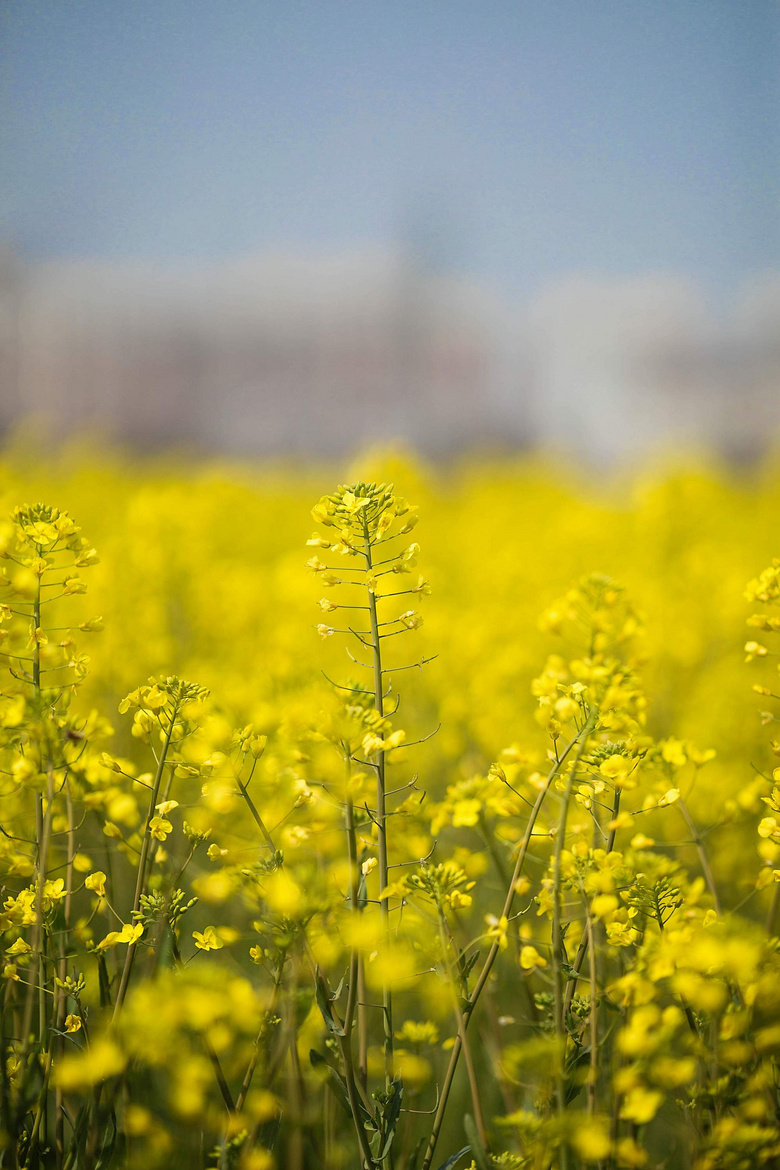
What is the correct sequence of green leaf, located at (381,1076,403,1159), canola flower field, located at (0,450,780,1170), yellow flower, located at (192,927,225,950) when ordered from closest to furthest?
canola flower field, located at (0,450,780,1170) → green leaf, located at (381,1076,403,1159) → yellow flower, located at (192,927,225,950)

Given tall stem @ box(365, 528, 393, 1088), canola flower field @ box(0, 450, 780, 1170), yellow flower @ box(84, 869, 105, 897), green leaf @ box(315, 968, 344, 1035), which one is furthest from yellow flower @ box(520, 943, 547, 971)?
yellow flower @ box(84, 869, 105, 897)

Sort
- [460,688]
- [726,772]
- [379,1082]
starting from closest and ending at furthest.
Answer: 1. [379,1082]
2. [726,772]
3. [460,688]

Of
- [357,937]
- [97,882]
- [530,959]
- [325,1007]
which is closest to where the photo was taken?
[357,937]

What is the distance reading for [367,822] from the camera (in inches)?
55.7

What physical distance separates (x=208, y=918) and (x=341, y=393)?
1192 inches

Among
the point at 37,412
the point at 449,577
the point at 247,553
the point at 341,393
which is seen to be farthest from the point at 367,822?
the point at 341,393

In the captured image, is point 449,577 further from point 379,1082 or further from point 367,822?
point 367,822

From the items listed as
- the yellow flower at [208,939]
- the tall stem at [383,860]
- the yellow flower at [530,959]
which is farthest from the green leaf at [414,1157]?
the yellow flower at [208,939]

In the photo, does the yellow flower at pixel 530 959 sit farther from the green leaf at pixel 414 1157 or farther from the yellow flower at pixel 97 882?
the yellow flower at pixel 97 882

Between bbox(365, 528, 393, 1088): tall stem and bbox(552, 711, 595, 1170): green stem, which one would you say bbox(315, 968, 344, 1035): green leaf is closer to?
bbox(365, 528, 393, 1088): tall stem

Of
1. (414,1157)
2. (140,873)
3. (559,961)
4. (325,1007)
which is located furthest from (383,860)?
(414,1157)

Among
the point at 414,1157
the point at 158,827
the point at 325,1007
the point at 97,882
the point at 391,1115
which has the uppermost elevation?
the point at 158,827

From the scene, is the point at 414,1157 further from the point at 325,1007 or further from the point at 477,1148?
the point at 325,1007

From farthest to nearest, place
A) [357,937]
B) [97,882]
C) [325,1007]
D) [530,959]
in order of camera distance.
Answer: [97,882], [530,959], [325,1007], [357,937]
